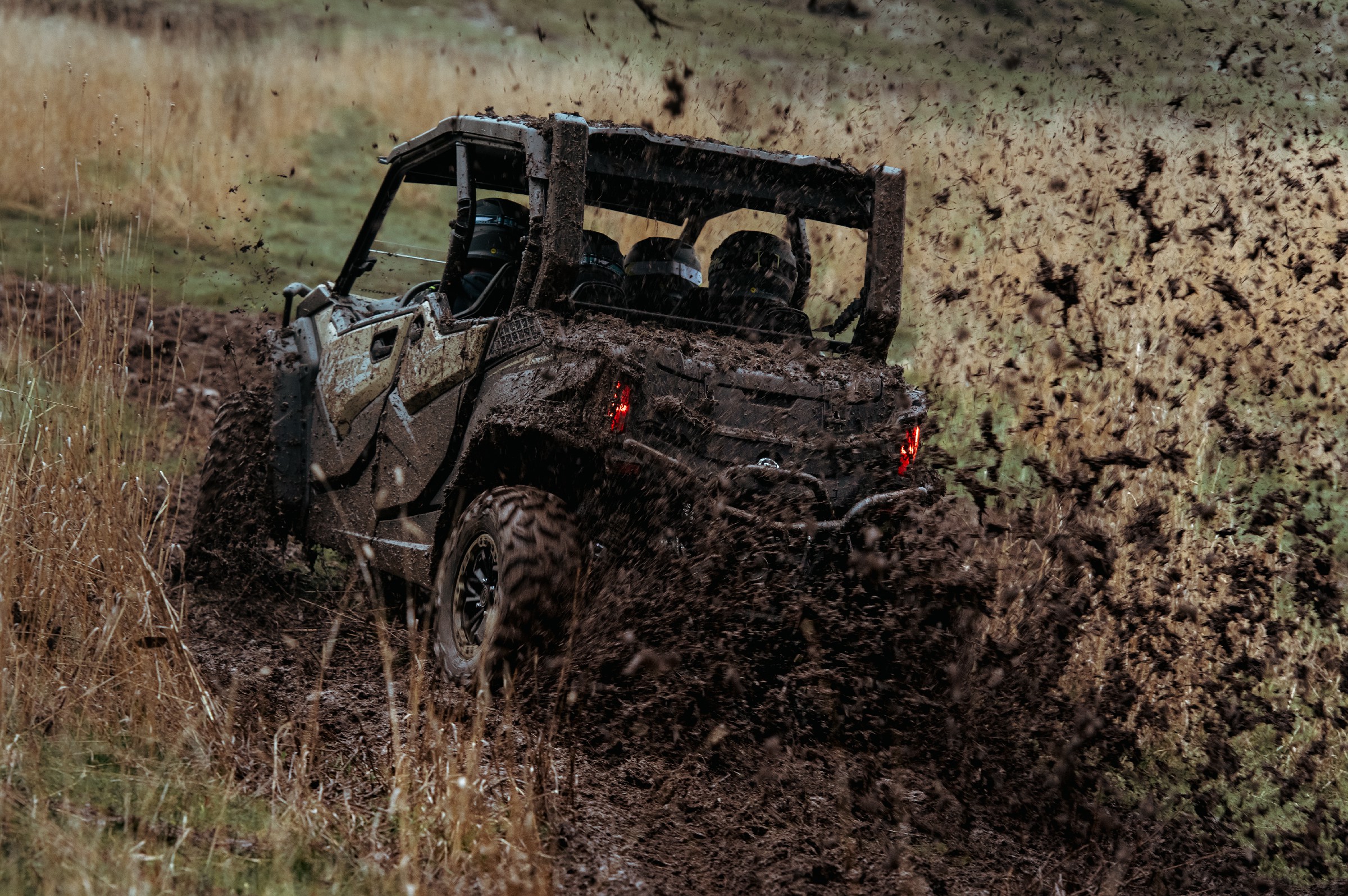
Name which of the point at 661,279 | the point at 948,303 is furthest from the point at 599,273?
the point at 948,303

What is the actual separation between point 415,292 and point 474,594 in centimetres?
203

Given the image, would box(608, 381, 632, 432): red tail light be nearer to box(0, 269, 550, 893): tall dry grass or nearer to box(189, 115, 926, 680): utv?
box(189, 115, 926, 680): utv

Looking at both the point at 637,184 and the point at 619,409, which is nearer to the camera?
the point at 619,409

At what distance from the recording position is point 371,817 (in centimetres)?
346

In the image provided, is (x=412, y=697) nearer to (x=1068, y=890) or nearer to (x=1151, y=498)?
(x=1068, y=890)

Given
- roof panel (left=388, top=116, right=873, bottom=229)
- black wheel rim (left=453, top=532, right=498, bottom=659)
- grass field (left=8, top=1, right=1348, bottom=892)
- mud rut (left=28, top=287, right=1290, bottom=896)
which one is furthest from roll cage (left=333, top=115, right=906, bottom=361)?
mud rut (left=28, top=287, right=1290, bottom=896)

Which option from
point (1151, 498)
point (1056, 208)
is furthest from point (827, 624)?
point (1056, 208)

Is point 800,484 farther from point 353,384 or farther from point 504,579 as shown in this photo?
point 353,384

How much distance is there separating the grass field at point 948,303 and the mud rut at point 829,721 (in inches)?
10.7

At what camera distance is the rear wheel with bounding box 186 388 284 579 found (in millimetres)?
6477

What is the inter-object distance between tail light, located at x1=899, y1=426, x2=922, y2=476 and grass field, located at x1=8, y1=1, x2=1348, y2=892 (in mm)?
364

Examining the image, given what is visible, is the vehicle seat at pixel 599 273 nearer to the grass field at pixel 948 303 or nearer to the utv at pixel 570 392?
the utv at pixel 570 392

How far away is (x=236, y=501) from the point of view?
654 centimetres

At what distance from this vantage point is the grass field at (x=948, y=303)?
3.80 m
